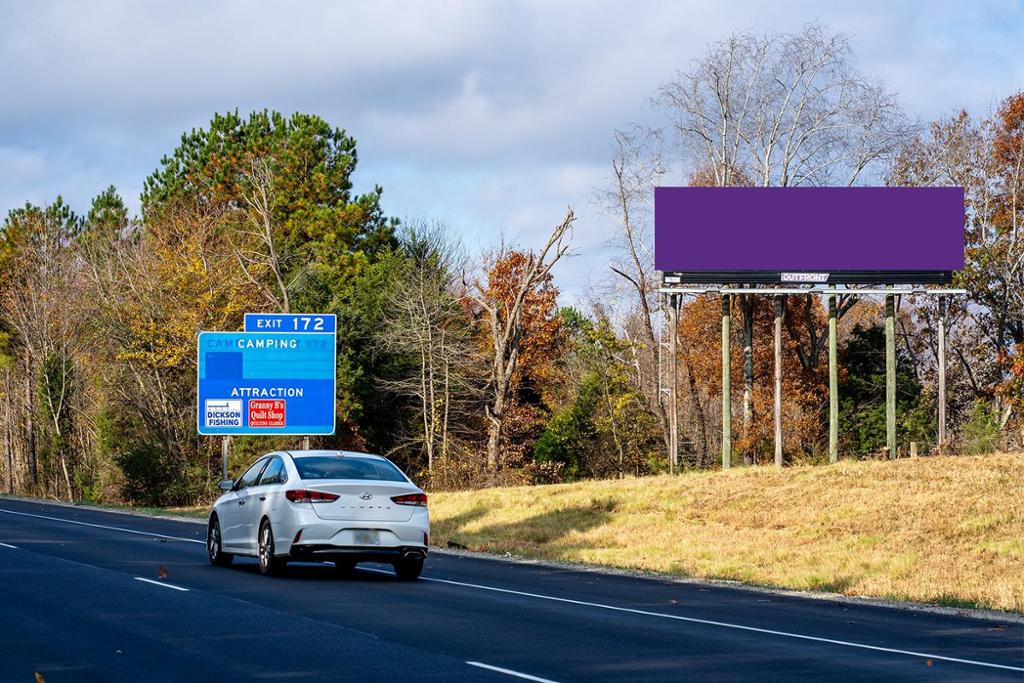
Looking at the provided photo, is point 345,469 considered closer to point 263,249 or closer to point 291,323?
point 291,323

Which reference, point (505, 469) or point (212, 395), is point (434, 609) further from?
point (505, 469)

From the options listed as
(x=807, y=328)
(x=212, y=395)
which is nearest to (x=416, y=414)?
(x=807, y=328)

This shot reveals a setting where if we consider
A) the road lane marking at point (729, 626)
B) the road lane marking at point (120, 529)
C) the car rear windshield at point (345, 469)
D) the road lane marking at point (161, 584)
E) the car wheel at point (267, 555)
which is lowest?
the road lane marking at point (120, 529)

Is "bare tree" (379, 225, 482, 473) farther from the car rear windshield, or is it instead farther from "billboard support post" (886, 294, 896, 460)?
the car rear windshield

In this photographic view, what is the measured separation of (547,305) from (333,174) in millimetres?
14173

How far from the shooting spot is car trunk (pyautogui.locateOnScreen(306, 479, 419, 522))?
17.5 metres

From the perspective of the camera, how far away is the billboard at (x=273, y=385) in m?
36.2

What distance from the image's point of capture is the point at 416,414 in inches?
2265

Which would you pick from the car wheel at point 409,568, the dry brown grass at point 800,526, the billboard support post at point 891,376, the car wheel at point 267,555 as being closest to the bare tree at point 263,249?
the dry brown grass at point 800,526

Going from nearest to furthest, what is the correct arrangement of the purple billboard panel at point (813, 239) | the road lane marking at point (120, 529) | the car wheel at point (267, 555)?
the car wheel at point (267, 555)
the road lane marking at point (120, 529)
the purple billboard panel at point (813, 239)

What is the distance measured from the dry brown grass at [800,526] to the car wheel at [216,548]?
699 centimetres

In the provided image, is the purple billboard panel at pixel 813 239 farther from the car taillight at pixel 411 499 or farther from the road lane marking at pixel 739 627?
the road lane marking at pixel 739 627

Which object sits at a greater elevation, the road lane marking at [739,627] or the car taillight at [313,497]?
the car taillight at [313,497]

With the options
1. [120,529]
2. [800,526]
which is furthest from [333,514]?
[120,529]
